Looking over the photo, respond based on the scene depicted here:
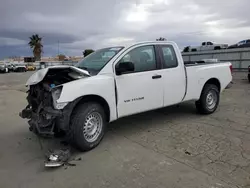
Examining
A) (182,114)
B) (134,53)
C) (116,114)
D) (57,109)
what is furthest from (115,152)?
(182,114)

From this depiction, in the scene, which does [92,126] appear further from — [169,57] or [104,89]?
[169,57]

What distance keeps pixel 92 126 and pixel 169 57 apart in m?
2.47

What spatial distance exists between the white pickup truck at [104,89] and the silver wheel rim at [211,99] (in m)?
0.66

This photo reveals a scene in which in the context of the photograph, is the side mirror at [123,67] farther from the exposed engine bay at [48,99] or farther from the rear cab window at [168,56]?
the rear cab window at [168,56]

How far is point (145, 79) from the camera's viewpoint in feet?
15.5

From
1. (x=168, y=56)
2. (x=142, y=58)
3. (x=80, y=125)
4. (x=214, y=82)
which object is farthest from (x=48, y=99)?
(x=214, y=82)

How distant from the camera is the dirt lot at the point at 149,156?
3.15 m

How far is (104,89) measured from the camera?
13.6 ft

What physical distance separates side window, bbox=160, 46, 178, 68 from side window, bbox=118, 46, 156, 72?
1.05 ft

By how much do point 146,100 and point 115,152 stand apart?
1.31 meters

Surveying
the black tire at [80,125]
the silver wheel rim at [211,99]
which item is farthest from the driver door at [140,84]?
the silver wheel rim at [211,99]

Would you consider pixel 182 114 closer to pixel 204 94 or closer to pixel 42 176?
pixel 204 94

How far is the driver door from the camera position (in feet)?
14.6

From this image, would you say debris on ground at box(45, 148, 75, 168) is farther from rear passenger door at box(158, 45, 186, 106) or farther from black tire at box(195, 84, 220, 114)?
black tire at box(195, 84, 220, 114)
